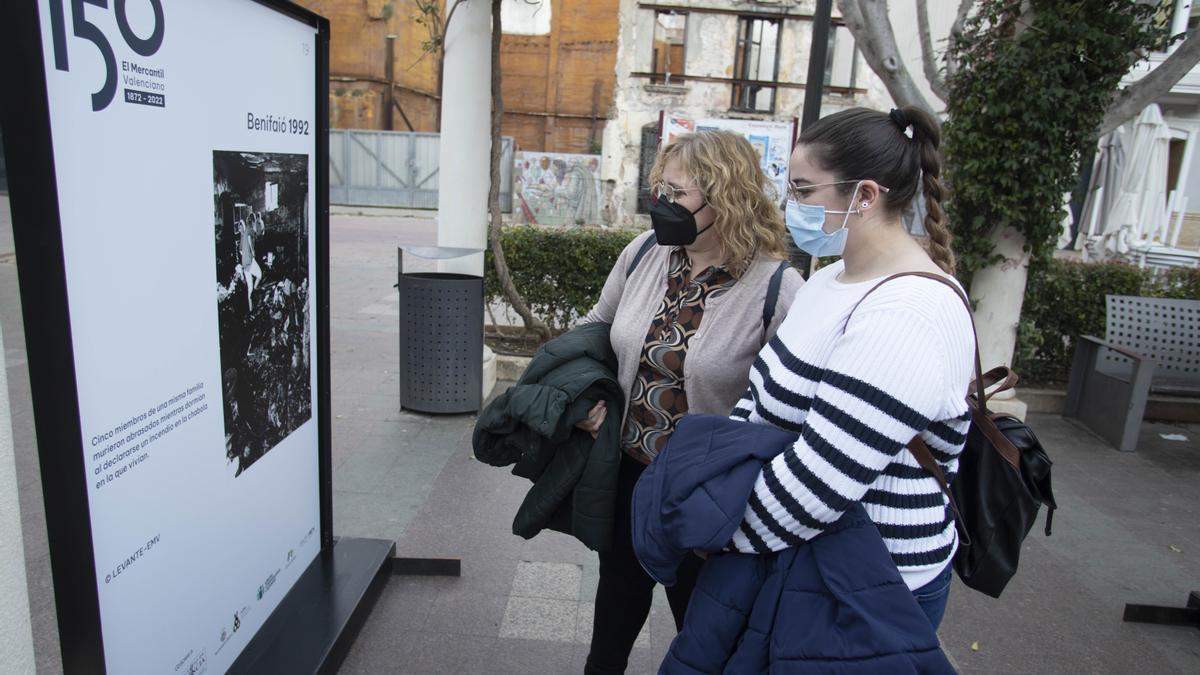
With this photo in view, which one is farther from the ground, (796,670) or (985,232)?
(985,232)

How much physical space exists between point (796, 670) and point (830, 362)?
1.95 feet

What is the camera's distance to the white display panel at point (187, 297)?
66.4 inches

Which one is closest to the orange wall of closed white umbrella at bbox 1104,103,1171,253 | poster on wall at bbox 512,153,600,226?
poster on wall at bbox 512,153,600,226

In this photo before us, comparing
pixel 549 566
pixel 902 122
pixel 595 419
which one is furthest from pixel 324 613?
pixel 902 122

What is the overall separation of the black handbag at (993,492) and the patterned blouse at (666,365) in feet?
2.53

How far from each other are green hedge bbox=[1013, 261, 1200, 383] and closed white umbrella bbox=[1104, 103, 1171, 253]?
3869mm

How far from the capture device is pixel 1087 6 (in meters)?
5.39

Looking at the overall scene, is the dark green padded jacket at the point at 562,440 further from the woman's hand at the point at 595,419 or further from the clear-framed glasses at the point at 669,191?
the clear-framed glasses at the point at 669,191

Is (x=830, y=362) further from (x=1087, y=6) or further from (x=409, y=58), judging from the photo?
(x=409, y=58)

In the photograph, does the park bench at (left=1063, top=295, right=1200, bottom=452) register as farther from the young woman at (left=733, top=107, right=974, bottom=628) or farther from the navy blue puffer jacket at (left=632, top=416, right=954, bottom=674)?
the navy blue puffer jacket at (left=632, top=416, right=954, bottom=674)

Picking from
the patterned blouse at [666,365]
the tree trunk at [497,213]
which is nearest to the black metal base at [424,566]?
the patterned blouse at [666,365]

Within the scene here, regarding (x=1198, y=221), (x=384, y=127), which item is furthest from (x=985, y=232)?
(x=384, y=127)

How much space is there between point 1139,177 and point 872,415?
11167mm

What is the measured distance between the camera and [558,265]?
710 cm
